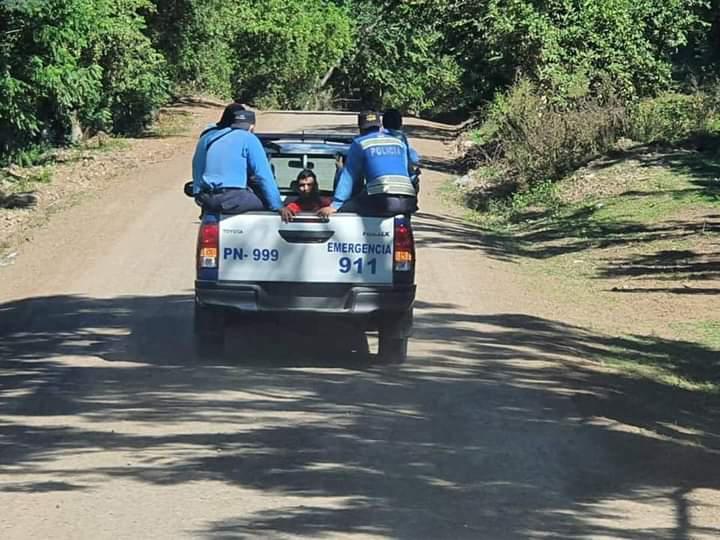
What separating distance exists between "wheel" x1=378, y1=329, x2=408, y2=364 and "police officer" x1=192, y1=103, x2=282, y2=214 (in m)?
1.48

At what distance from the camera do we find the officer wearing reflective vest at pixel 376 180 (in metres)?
10.7

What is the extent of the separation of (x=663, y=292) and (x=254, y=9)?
45591 millimetres

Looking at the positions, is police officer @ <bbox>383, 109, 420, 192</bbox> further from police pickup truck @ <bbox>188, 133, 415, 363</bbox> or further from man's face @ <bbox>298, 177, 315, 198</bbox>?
police pickup truck @ <bbox>188, 133, 415, 363</bbox>

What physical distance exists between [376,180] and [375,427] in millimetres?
2779

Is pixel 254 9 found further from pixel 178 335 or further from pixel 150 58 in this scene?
pixel 178 335

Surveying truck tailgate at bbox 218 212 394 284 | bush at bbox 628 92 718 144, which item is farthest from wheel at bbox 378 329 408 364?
bush at bbox 628 92 718 144

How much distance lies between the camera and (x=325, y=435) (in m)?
8.41

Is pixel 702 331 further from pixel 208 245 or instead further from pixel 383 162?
pixel 208 245

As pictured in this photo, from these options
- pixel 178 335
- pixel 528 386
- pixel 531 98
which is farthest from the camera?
pixel 531 98

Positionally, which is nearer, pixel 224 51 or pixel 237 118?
pixel 237 118

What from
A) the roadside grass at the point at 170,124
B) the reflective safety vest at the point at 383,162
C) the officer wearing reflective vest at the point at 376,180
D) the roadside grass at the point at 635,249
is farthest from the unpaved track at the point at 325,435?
the roadside grass at the point at 170,124

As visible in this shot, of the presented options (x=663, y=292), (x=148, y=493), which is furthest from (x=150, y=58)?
(x=148, y=493)

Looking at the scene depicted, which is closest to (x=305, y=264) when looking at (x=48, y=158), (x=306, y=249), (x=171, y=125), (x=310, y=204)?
(x=306, y=249)

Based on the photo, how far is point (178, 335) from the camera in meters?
12.6
